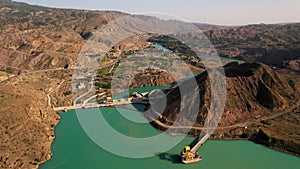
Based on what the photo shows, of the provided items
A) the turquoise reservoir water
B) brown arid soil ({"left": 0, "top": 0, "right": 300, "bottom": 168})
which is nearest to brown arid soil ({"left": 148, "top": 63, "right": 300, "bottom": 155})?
brown arid soil ({"left": 0, "top": 0, "right": 300, "bottom": 168})

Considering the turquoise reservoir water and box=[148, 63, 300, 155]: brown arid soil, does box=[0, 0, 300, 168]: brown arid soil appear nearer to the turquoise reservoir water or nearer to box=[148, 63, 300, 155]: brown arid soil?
box=[148, 63, 300, 155]: brown arid soil

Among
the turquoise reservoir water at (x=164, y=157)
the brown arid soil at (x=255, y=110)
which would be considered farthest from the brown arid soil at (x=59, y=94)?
the turquoise reservoir water at (x=164, y=157)

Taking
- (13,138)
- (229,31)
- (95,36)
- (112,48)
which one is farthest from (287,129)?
(229,31)

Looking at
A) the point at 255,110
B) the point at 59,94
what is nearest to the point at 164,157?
the point at 255,110

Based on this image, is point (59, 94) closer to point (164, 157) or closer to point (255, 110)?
point (164, 157)

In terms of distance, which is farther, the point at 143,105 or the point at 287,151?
Answer: the point at 143,105

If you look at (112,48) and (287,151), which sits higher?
(112,48)

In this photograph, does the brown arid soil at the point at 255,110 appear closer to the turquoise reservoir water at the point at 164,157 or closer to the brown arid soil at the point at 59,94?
the brown arid soil at the point at 59,94

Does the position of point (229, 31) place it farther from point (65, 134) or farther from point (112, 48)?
point (65, 134)
